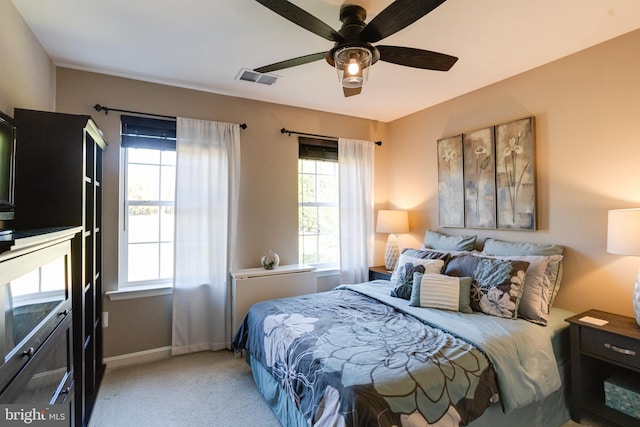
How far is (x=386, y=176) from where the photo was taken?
4348mm

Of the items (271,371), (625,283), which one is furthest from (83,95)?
(625,283)

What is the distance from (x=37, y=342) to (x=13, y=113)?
1.44 m

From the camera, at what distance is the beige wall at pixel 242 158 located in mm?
2854

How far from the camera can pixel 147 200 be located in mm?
3082

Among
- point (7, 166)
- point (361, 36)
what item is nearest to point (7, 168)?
point (7, 166)

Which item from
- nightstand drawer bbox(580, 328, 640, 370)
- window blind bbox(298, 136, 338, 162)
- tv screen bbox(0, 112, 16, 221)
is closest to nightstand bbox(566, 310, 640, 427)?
nightstand drawer bbox(580, 328, 640, 370)

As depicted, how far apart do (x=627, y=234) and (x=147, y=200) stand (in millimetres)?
3717

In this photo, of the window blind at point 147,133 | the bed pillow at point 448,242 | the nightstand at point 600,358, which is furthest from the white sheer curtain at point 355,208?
the nightstand at point 600,358

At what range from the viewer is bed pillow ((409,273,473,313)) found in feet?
7.69

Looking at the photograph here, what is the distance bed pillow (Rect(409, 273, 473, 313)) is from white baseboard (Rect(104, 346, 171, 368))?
233cm

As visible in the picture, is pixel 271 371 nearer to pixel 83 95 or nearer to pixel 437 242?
pixel 437 242

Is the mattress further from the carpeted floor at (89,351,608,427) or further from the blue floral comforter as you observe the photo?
the carpeted floor at (89,351,608,427)

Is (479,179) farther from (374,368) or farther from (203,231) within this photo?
(203,231)

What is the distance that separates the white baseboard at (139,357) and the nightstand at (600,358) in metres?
3.26
